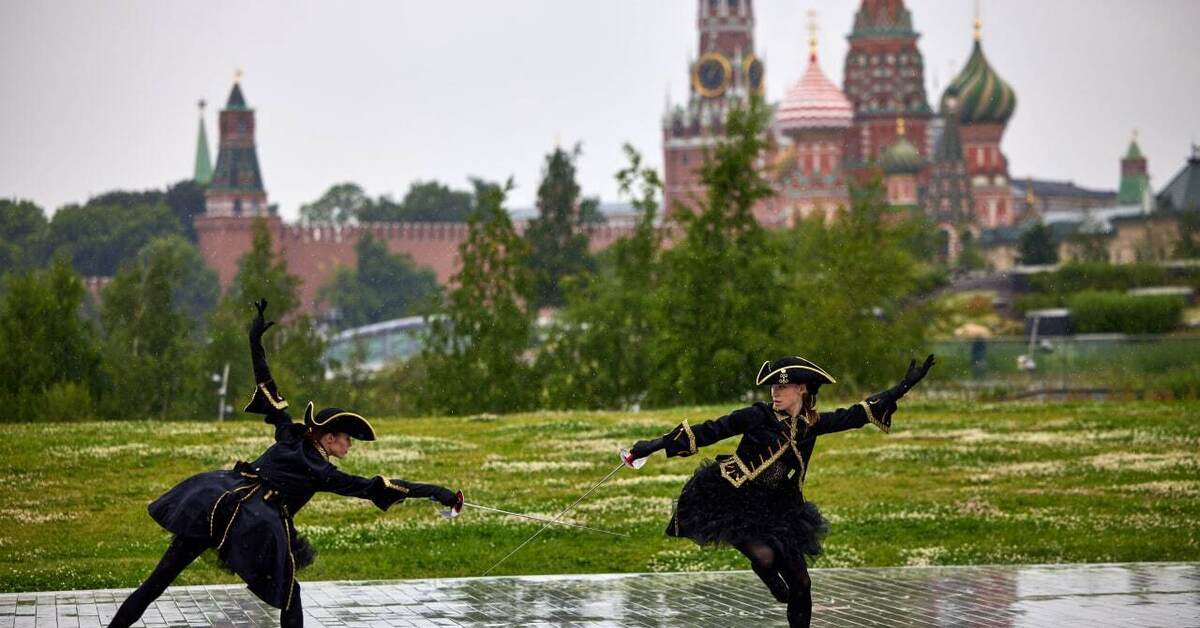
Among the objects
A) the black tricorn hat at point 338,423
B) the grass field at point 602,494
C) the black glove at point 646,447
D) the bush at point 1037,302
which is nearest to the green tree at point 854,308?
the grass field at point 602,494

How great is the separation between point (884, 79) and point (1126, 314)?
111 m

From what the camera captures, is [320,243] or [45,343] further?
[320,243]

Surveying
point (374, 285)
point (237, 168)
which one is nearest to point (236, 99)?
point (237, 168)

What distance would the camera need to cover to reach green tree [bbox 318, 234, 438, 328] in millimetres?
179625

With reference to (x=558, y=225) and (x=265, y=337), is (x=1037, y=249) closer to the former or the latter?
(x=558, y=225)

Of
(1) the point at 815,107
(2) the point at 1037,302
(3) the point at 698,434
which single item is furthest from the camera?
(1) the point at 815,107

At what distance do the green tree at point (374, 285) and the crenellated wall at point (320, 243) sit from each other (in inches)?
61.9

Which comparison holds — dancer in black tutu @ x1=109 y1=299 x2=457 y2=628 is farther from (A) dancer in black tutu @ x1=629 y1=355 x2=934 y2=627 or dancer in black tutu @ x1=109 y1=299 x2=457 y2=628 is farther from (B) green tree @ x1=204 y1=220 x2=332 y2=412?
(B) green tree @ x1=204 y1=220 x2=332 y2=412

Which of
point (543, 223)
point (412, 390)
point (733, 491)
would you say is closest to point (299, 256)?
point (543, 223)

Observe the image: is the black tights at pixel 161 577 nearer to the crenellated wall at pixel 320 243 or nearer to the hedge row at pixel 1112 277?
the hedge row at pixel 1112 277

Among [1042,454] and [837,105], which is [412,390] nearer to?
[1042,454]

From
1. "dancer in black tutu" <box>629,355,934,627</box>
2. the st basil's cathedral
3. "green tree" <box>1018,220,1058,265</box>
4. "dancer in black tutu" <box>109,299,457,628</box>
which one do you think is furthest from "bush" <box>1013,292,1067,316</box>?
"dancer in black tutu" <box>109,299,457,628</box>

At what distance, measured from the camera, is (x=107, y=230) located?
161 m

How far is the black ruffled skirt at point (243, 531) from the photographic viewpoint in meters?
11.6
